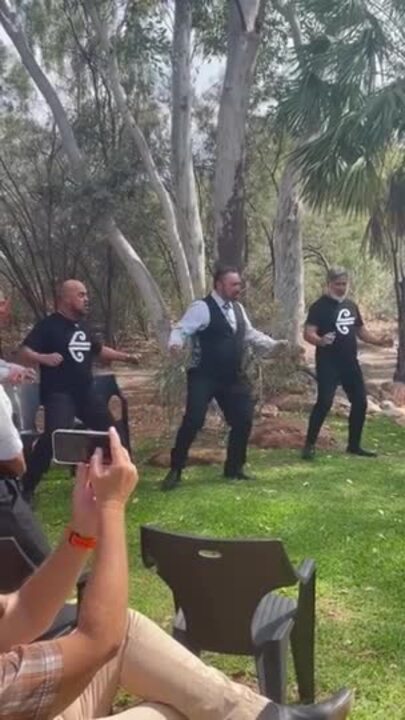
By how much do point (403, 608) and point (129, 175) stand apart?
11377 millimetres

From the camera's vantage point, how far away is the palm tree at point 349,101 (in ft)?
36.6

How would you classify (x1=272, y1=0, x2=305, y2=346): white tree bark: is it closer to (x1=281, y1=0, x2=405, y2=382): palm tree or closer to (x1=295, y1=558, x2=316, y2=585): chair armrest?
(x1=281, y1=0, x2=405, y2=382): palm tree

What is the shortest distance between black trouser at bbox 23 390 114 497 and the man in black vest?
0.63 m

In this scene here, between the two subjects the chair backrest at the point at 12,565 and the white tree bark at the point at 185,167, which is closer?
the chair backrest at the point at 12,565

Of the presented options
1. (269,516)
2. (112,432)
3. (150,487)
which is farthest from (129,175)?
(112,432)

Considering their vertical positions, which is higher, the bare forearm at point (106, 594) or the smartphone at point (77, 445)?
the smartphone at point (77, 445)

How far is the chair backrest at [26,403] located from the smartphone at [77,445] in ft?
14.9

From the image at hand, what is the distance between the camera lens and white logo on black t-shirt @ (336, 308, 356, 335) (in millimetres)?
7324

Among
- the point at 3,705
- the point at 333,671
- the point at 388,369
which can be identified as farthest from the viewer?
the point at 388,369

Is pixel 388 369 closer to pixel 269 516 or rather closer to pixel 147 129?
pixel 147 129

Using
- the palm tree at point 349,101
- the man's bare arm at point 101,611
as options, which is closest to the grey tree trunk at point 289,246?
the palm tree at point 349,101

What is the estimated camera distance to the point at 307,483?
693 cm

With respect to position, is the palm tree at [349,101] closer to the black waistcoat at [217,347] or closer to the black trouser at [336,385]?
the black trouser at [336,385]

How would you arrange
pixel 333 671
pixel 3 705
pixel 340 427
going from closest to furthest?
pixel 3 705 → pixel 333 671 → pixel 340 427
